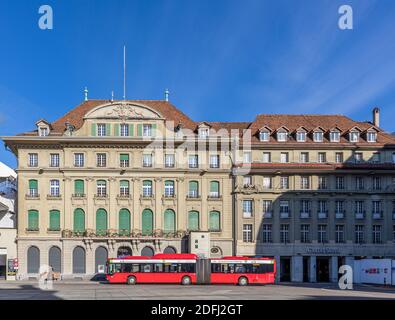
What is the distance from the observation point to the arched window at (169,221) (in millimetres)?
64312

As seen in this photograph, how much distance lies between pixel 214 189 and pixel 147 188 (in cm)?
764

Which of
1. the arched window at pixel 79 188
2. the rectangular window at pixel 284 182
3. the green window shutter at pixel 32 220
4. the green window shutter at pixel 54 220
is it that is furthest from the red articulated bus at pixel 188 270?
the rectangular window at pixel 284 182

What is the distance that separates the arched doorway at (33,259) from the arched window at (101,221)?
694 cm

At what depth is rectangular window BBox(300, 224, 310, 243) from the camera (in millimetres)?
64500

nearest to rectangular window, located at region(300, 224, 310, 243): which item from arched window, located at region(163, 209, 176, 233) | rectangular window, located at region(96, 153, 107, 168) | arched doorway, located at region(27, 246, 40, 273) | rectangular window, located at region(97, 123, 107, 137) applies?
arched window, located at region(163, 209, 176, 233)

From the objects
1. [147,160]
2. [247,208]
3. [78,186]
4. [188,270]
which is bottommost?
[188,270]

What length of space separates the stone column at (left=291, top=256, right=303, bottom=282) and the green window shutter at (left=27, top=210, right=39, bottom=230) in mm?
28638

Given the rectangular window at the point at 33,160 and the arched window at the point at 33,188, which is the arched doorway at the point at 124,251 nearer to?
the arched window at the point at 33,188

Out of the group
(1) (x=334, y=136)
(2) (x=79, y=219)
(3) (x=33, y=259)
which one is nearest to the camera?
(3) (x=33, y=259)

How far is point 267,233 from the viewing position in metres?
64.4

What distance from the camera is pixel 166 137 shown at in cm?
6431

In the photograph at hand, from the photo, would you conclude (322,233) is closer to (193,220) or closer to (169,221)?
(193,220)

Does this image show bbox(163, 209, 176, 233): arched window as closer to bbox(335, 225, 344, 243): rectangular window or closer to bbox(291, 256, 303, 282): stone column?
bbox(291, 256, 303, 282): stone column

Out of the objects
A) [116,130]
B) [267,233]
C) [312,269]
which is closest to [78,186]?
[116,130]
